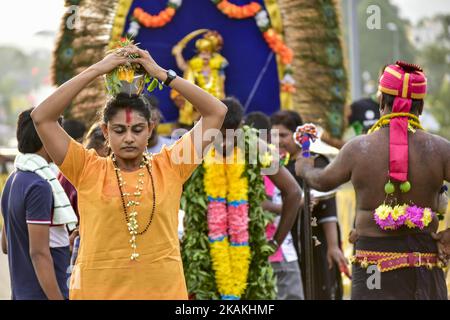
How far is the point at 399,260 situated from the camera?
5.40m

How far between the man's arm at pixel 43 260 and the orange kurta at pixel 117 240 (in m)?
1.04

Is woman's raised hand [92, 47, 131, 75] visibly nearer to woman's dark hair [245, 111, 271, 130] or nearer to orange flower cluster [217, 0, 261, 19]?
woman's dark hair [245, 111, 271, 130]

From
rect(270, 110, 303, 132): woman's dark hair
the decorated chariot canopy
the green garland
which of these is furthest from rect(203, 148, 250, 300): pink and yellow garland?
the decorated chariot canopy

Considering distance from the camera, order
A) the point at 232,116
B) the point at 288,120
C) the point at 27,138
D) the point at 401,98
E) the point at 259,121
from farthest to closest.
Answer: the point at 259,121 → the point at 288,120 → the point at 232,116 → the point at 27,138 → the point at 401,98

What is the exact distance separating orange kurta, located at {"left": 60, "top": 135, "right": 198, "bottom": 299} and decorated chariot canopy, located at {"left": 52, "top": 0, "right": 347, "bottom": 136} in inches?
220

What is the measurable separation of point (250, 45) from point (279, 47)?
0.35 meters

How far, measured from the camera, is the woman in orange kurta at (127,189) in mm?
4508

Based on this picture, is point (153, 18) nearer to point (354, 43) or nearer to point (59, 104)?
point (59, 104)

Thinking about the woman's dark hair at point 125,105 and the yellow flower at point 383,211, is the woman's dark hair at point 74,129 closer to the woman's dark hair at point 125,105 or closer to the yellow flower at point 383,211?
the woman's dark hair at point 125,105

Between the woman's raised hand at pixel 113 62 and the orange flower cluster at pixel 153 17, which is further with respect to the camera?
the orange flower cluster at pixel 153 17


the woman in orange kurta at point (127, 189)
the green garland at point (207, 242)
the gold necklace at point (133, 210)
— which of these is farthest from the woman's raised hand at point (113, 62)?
the green garland at point (207, 242)

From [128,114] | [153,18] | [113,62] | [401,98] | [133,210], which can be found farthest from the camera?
[153,18]

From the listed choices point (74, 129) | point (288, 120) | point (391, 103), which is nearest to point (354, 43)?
point (288, 120)
